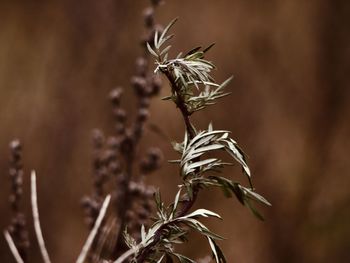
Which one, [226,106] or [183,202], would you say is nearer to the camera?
[183,202]

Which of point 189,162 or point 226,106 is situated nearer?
point 189,162

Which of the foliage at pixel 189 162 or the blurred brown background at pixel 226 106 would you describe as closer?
the foliage at pixel 189 162

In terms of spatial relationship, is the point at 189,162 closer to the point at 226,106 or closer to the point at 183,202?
the point at 183,202

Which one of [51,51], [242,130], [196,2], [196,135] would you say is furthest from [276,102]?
[196,135]

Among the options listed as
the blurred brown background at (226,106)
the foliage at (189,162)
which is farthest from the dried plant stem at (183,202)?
the blurred brown background at (226,106)

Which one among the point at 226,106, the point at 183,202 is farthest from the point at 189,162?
the point at 226,106

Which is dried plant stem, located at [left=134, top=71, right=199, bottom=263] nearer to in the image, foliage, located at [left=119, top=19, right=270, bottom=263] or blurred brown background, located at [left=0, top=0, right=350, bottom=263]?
foliage, located at [left=119, top=19, right=270, bottom=263]

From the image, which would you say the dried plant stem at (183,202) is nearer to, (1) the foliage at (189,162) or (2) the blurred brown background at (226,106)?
(1) the foliage at (189,162)

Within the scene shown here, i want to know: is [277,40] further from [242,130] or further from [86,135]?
[86,135]

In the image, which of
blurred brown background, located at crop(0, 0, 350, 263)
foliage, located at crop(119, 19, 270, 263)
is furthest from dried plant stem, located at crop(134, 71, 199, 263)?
blurred brown background, located at crop(0, 0, 350, 263)

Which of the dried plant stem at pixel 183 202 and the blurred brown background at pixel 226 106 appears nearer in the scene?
the dried plant stem at pixel 183 202
